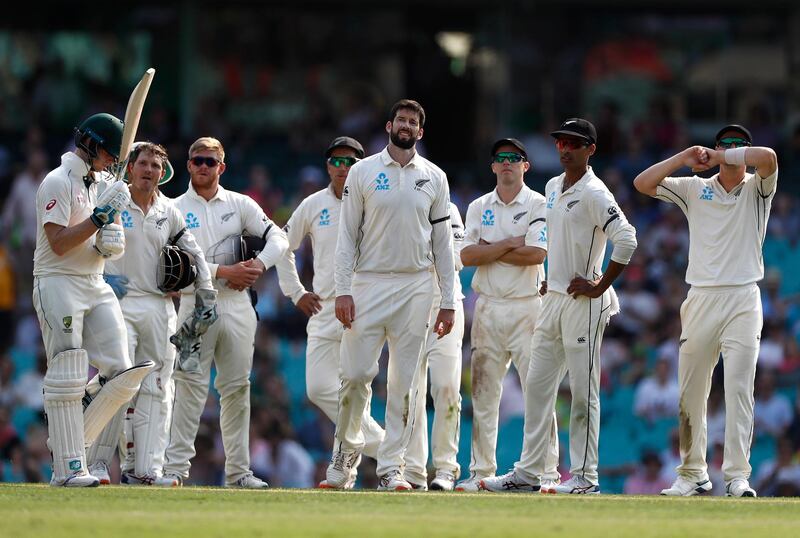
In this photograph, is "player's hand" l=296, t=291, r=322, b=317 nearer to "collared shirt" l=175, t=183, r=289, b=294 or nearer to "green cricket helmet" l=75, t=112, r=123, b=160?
"collared shirt" l=175, t=183, r=289, b=294

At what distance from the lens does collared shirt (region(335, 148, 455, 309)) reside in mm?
10648

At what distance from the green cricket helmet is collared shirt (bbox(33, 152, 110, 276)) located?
11 centimetres

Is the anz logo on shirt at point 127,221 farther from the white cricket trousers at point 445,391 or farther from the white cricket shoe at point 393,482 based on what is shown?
the white cricket shoe at point 393,482

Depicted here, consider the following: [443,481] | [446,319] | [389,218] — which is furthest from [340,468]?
[389,218]

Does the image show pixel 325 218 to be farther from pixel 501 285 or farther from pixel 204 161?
pixel 501 285

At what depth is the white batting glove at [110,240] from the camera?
10.0 metres

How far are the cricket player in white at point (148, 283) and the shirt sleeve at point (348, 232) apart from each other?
41.6 inches

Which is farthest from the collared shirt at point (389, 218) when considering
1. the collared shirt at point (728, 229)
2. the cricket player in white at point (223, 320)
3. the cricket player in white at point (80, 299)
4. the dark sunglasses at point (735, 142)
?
the dark sunglasses at point (735, 142)

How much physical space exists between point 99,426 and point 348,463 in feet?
5.79

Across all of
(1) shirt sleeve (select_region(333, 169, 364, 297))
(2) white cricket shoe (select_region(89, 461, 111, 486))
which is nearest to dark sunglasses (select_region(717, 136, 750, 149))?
(1) shirt sleeve (select_region(333, 169, 364, 297))

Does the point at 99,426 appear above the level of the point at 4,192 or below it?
below

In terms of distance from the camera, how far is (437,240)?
10.9m

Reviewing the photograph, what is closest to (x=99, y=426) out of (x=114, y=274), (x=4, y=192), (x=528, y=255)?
(x=114, y=274)

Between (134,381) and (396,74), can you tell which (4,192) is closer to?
(396,74)
